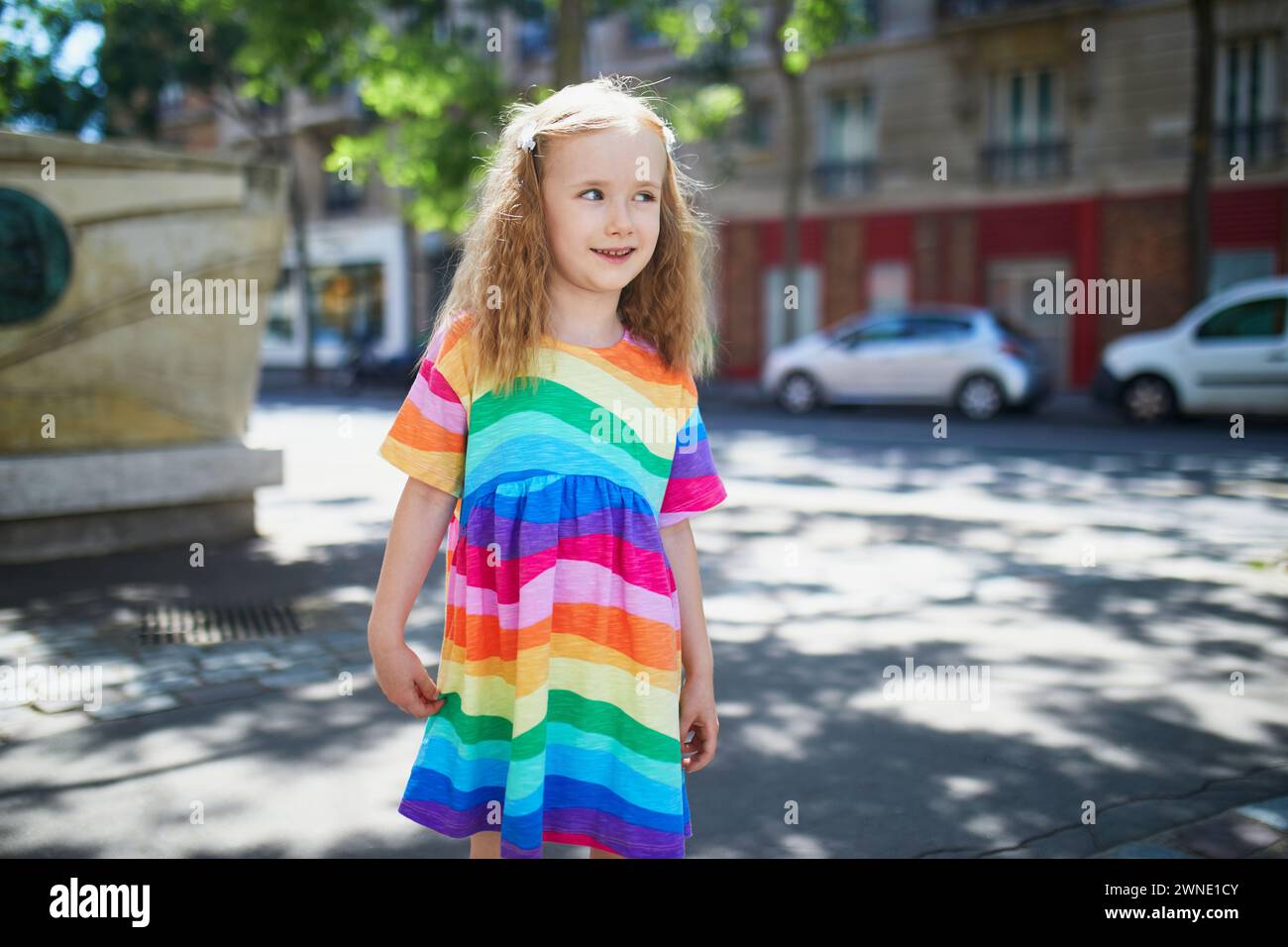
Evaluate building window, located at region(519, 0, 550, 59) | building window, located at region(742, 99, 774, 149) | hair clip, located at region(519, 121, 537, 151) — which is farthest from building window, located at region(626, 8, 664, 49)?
hair clip, located at region(519, 121, 537, 151)

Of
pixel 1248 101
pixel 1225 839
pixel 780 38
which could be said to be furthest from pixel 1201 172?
pixel 1225 839

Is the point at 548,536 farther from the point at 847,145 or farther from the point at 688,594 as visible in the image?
the point at 847,145

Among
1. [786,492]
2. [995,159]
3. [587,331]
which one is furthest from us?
[995,159]

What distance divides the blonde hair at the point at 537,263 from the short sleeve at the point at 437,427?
0.13ft

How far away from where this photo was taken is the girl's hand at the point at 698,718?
217cm

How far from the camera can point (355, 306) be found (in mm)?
35438

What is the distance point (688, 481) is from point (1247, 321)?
14.1m

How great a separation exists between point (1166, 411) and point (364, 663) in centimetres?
1295

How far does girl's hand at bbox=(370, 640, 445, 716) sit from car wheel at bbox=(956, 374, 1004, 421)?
1526 cm

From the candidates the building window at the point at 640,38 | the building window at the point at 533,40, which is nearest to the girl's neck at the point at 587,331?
the building window at the point at 640,38

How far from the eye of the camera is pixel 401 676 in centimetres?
202

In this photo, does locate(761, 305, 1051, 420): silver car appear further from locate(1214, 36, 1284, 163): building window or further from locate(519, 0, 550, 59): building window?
locate(519, 0, 550, 59): building window

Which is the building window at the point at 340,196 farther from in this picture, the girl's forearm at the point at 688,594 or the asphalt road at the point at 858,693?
the girl's forearm at the point at 688,594
